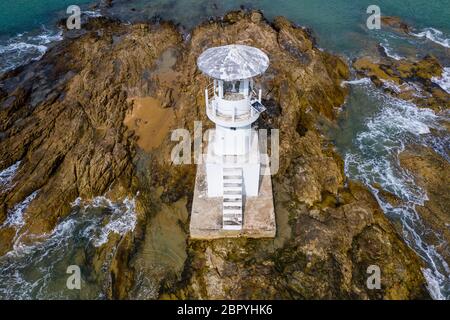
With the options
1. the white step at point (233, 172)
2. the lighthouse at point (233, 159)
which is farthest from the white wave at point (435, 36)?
the white step at point (233, 172)

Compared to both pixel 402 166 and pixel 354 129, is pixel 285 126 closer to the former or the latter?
pixel 354 129

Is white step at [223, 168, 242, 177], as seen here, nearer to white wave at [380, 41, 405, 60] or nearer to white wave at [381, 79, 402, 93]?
white wave at [381, 79, 402, 93]

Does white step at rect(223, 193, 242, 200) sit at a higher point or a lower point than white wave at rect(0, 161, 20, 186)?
higher

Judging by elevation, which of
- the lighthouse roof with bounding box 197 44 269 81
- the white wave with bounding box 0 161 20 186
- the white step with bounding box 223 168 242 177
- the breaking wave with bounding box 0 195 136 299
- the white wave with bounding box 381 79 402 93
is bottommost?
the breaking wave with bounding box 0 195 136 299

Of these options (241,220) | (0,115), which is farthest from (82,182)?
(241,220)

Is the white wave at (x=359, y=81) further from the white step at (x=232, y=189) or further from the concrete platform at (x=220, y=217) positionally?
the white step at (x=232, y=189)

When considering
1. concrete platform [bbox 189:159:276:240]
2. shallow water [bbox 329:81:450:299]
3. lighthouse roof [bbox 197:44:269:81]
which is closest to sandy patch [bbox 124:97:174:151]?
concrete platform [bbox 189:159:276:240]
